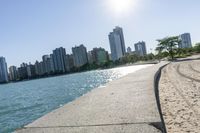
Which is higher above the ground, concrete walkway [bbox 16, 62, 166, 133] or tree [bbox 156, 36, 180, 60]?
tree [bbox 156, 36, 180, 60]

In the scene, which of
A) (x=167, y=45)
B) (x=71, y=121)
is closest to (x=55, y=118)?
(x=71, y=121)

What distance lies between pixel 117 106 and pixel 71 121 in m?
1.78

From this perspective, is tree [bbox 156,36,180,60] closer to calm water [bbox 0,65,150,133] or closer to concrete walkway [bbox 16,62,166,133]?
calm water [bbox 0,65,150,133]

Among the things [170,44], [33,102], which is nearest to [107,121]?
[33,102]

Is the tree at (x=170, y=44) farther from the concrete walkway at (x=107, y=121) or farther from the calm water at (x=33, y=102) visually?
the concrete walkway at (x=107, y=121)

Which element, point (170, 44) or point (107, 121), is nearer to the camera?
point (107, 121)

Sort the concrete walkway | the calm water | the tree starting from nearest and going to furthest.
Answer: the concrete walkway → the calm water → the tree

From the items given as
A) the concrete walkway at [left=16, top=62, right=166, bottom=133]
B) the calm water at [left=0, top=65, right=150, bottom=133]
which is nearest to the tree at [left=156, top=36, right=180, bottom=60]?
the calm water at [left=0, top=65, right=150, bottom=133]

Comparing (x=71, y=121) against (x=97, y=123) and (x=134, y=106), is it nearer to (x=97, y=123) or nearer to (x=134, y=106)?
(x=97, y=123)

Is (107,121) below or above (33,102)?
above

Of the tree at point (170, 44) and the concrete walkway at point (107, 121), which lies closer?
the concrete walkway at point (107, 121)

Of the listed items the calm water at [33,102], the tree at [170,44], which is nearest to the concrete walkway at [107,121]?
the calm water at [33,102]

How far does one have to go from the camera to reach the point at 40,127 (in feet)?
21.2

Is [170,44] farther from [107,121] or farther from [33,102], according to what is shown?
[107,121]
